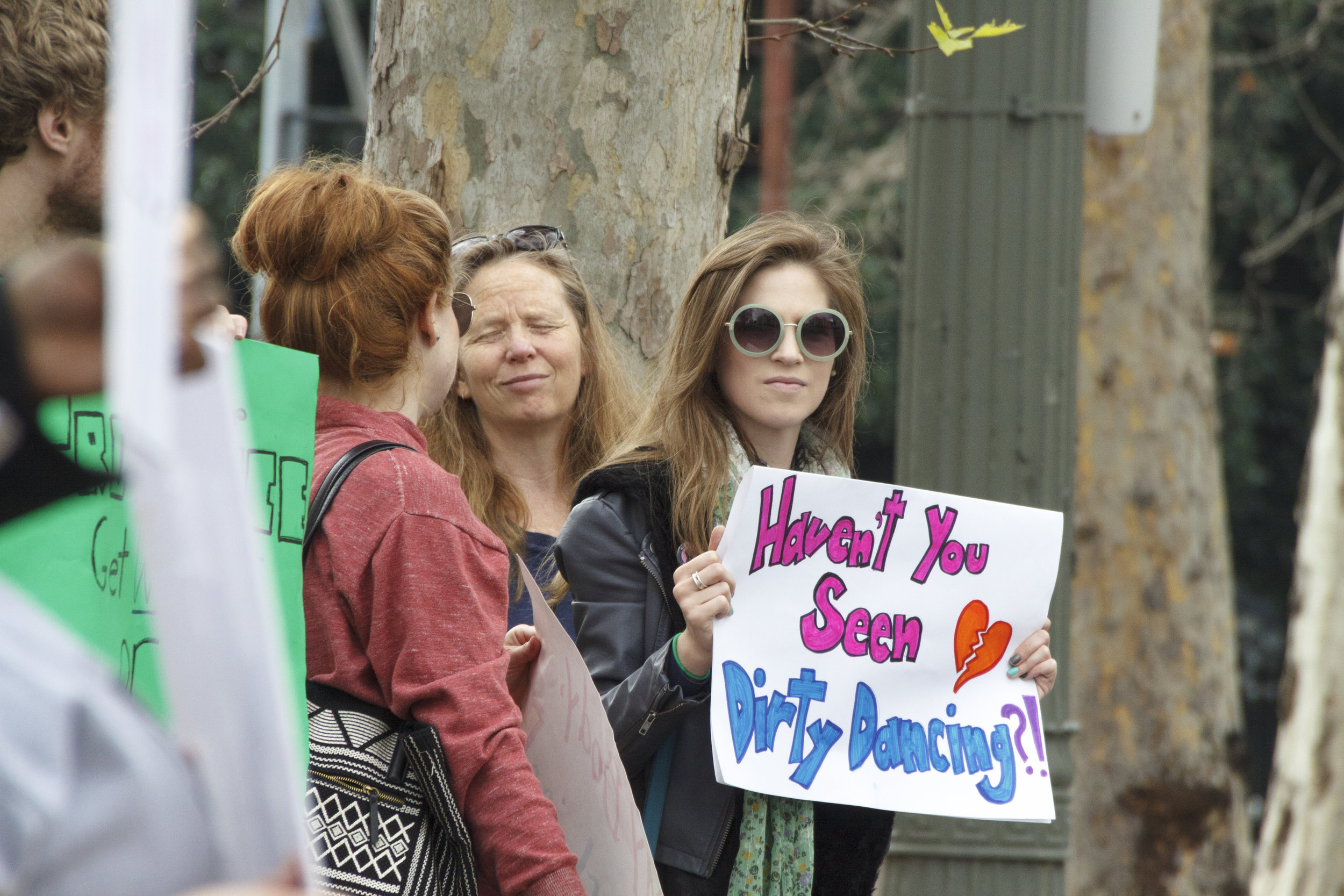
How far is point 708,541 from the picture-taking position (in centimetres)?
229

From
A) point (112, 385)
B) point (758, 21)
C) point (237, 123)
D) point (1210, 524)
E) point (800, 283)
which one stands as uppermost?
point (237, 123)

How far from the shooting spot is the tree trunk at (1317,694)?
22.1 ft

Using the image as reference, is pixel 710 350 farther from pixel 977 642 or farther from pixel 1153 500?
pixel 1153 500

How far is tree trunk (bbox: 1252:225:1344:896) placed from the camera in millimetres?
6746

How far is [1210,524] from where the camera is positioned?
27.1 feet

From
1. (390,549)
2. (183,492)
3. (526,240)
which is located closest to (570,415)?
(526,240)

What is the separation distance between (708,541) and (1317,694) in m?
5.69

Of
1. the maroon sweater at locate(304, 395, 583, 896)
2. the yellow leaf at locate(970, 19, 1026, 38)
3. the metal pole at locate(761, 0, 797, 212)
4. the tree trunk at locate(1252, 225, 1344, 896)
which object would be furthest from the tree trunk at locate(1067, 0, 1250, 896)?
the maroon sweater at locate(304, 395, 583, 896)

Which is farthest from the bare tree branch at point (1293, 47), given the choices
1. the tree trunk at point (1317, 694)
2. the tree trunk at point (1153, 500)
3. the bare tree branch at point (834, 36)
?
the bare tree branch at point (834, 36)

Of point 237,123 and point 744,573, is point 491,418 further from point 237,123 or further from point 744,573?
point 237,123

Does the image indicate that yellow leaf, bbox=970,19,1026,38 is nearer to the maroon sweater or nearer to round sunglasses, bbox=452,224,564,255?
round sunglasses, bbox=452,224,564,255

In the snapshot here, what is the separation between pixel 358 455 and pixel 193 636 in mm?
1170

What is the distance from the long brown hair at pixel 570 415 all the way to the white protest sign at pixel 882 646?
2.47 feet

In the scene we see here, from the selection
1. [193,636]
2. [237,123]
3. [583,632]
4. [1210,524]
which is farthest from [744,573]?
[237,123]
